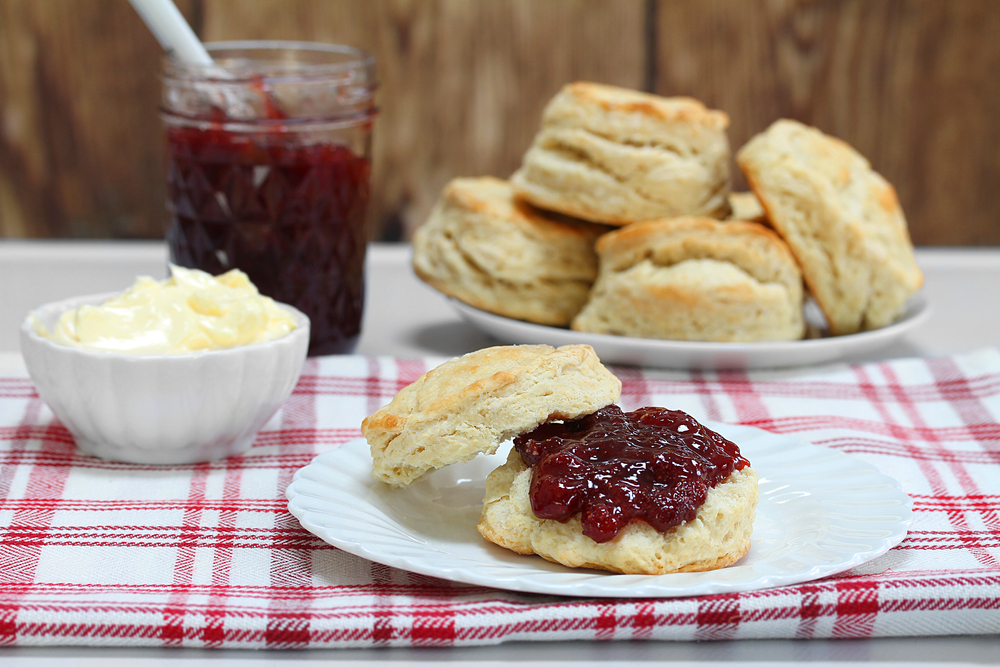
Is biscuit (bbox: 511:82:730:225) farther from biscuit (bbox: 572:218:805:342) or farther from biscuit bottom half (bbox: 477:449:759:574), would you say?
biscuit bottom half (bbox: 477:449:759:574)

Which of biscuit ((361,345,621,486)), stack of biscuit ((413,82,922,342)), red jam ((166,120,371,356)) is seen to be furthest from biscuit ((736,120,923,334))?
biscuit ((361,345,621,486))

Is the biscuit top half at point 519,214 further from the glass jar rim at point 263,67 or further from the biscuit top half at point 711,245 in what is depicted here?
the glass jar rim at point 263,67

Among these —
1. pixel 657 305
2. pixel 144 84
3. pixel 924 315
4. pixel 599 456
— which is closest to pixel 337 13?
pixel 144 84

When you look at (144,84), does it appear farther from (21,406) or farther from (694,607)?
(694,607)

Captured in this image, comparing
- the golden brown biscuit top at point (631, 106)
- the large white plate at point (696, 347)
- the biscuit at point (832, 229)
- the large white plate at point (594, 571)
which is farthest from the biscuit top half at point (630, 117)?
the large white plate at point (594, 571)

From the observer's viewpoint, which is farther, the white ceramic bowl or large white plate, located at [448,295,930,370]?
large white plate, located at [448,295,930,370]

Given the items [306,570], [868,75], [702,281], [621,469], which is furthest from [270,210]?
[868,75]
